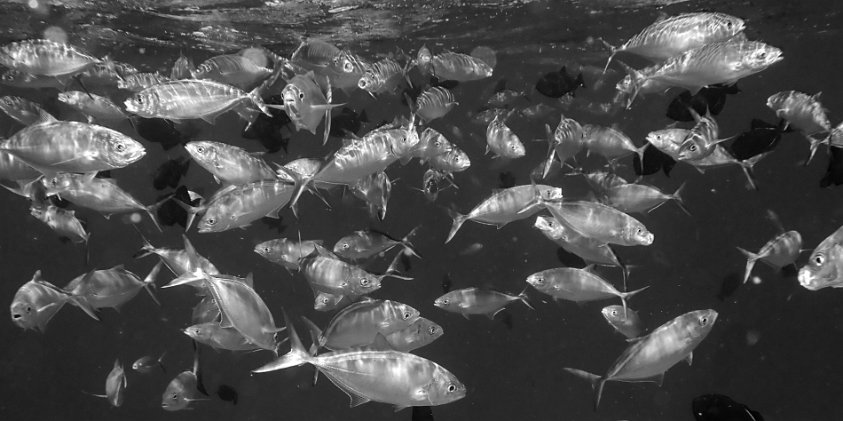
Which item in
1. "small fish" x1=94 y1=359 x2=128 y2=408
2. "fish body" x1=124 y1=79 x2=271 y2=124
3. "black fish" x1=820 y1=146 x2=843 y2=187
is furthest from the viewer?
"small fish" x1=94 y1=359 x2=128 y2=408

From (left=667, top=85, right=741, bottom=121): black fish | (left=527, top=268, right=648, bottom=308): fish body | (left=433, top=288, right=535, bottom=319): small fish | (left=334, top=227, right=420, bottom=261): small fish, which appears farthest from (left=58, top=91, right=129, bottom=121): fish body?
(left=667, top=85, right=741, bottom=121): black fish

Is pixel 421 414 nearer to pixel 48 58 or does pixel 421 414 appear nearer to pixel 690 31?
pixel 690 31

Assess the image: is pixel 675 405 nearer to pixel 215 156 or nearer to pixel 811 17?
pixel 811 17

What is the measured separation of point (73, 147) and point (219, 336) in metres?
2.57

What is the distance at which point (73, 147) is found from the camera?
169 inches

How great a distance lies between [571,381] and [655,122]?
70.5 feet

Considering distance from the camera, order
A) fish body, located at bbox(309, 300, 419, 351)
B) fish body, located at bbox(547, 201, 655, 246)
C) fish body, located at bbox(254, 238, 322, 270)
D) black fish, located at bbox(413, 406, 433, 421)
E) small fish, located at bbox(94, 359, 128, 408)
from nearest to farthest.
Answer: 1. black fish, located at bbox(413, 406, 433, 421)
2. fish body, located at bbox(309, 300, 419, 351)
3. fish body, located at bbox(547, 201, 655, 246)
4. fish body, located at bbox(254, 238, 322, 270)
5. small fish, located at bbox(94, 359, 128, 408)

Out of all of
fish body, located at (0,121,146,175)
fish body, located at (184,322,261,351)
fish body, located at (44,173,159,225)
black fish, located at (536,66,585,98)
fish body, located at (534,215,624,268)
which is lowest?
fish body, located at (184,322,261,351)

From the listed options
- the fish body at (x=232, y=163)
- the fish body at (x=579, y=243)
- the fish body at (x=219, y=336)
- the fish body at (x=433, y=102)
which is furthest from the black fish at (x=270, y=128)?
the fish body at (x=579, y=243)

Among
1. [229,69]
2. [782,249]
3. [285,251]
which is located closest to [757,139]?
[782,249]

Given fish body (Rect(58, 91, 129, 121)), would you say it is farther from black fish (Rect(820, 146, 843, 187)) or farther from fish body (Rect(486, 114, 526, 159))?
black fish (Rect(820, 146, 843, 187))

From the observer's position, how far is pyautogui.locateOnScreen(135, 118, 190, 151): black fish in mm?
5688

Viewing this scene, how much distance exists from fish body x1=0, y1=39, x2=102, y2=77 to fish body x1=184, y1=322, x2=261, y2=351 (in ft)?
10.3

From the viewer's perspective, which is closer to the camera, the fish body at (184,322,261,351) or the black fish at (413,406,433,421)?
the black fish at (413,406,433,421)
